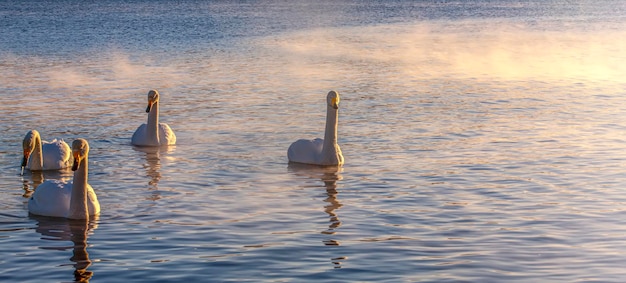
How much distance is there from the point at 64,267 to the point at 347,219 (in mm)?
3932

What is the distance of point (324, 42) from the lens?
168ft

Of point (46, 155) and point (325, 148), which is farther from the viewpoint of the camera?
point (325, 148)

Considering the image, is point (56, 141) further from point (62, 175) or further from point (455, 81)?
point (455, 81)

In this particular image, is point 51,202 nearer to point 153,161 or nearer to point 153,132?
point 153,161

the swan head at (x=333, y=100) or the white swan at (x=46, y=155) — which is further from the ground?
the swan head at (x=333, y=100)

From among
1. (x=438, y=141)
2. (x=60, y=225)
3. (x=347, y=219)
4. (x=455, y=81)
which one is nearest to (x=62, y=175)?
(x=60, y=225)

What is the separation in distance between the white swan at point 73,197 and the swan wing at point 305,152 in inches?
193

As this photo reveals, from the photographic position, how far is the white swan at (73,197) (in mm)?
13867

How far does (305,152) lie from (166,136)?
3.10m

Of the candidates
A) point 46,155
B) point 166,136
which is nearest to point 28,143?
point 46,155

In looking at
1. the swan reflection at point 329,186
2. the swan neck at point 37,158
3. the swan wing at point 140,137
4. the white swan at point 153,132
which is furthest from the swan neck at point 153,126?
the swan neck at point 37,158

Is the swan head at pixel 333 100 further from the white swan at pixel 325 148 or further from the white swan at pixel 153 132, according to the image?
the white swan at pixel 153 132

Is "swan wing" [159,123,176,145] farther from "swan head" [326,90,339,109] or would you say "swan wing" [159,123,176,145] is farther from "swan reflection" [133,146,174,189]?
"swan head" [326,90,339,109]

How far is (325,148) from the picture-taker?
1838cm
